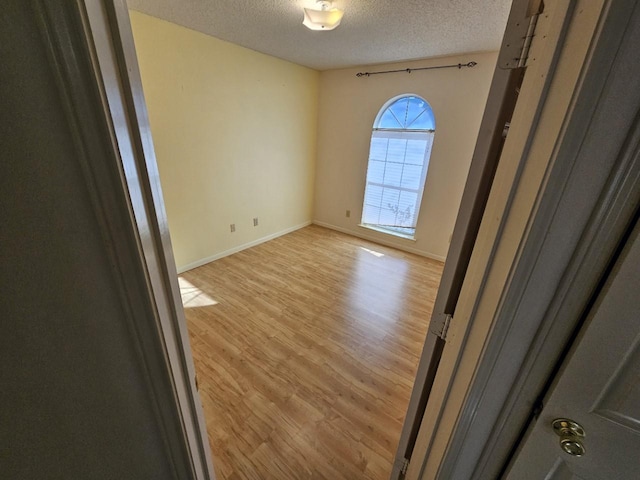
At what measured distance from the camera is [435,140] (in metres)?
3.27

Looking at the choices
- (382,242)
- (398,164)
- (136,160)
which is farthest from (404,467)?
(398,164)

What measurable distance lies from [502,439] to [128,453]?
41.5 inches

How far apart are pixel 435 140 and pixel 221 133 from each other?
2.65m

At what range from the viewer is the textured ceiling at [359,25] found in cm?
188

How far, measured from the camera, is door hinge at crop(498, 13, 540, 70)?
53 cm

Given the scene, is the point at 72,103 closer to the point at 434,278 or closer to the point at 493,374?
the point at 493,374

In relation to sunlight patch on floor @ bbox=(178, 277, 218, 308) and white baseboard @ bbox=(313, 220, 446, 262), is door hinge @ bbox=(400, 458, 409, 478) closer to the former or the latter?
sunlight patch on floor @ bbox=(178, 277, 218, 308)

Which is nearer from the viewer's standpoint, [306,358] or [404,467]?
[404,467]

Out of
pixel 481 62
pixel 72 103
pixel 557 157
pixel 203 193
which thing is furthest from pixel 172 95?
pixel 481 62

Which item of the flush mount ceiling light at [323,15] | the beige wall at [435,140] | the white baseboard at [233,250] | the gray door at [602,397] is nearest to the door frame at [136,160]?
the gray door at [602,397]

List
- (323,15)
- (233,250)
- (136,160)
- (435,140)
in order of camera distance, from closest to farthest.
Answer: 1. (136,160)
2. (323,15)
3. (435,140)
4. (233,250)

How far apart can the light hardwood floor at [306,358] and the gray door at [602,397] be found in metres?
0.96

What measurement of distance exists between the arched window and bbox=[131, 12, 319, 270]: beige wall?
117cm

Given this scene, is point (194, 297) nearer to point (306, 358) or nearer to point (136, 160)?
point (306, 358)
